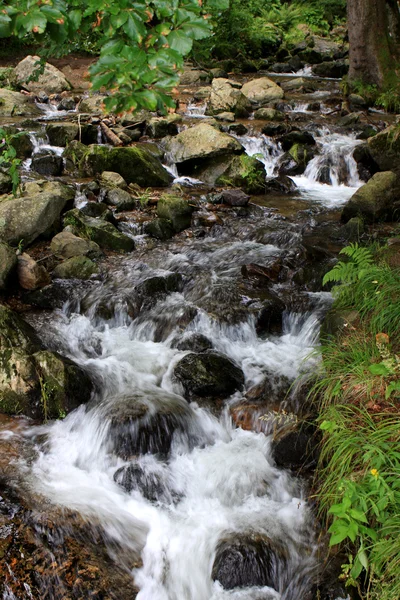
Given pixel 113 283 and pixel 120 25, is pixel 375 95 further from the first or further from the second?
pixel 120 25

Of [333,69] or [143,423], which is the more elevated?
[333,69]

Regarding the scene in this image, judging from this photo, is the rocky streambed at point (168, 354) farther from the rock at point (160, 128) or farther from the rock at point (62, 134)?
the rock at point (160, 128)

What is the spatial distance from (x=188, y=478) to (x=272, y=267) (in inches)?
143

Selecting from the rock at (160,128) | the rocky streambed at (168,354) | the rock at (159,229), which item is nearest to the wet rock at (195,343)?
the rocky streambed at (168,354)

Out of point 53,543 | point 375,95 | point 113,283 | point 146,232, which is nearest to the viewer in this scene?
point 53,543

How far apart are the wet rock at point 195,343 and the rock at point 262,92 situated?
11.6m

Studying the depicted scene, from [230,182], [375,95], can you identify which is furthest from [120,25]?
[375,95]

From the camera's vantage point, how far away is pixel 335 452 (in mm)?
3588

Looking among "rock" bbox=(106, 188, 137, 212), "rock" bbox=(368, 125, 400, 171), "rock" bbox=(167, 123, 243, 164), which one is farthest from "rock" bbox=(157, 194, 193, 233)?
"rock" bbox=(368, 125, 400, 171)

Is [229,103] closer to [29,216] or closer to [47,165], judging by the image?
[47,165]

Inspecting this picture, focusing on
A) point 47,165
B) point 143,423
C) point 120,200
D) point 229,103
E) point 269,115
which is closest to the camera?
point 143,423

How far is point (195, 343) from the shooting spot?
19.4ft

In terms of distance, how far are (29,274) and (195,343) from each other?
92.0 inches

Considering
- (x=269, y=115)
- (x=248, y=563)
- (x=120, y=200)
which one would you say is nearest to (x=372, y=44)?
(x=269, y=115)
